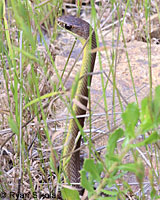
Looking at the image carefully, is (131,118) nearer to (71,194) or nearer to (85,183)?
(85,183)

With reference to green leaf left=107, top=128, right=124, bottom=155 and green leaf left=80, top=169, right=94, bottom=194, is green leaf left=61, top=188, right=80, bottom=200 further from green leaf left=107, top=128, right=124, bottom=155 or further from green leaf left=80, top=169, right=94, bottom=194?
green leaf left=107, top=128, right=124, bottom=155

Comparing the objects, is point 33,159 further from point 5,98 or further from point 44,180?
point 5,98

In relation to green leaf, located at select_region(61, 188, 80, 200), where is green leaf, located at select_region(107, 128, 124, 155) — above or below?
above


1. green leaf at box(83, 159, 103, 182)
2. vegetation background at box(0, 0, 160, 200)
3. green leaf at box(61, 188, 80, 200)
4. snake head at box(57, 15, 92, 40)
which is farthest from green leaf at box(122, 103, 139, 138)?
snake head at box(57, 15, 92, 40)

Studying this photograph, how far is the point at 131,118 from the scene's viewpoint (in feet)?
2.33

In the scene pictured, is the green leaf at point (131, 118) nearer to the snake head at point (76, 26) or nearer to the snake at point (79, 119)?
the snake at point (79, 119)

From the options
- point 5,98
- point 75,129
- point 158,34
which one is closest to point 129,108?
point 75,129

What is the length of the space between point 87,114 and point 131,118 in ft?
2.53

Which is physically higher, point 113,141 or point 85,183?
point 113,141

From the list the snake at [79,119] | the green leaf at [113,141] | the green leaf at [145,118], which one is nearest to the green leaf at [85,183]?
the green leaf at [113,141]

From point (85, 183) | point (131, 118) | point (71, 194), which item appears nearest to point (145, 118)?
point (131, 118)

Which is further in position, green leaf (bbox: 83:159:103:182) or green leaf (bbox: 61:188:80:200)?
green leaf (bbox: 61:188:80:200)

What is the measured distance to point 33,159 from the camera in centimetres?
164

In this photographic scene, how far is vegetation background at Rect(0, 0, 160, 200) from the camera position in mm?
792
